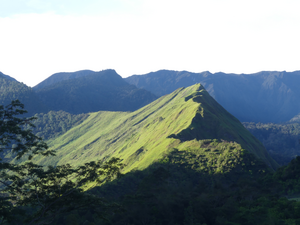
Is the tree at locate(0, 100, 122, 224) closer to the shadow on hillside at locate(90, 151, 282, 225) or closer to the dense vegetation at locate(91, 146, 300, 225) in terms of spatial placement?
the dense vegetation at locate(91, 146, 300, 225)

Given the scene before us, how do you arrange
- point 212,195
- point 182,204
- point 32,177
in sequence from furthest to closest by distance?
point 212,195, point 182,204, point 32,177

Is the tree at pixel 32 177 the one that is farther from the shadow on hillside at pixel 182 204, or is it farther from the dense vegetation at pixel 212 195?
the shadow on hillside at pixel 182 204

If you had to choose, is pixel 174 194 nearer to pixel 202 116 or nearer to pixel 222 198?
pixel 222 198

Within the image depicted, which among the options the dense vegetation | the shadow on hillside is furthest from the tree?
the shadow on hillside

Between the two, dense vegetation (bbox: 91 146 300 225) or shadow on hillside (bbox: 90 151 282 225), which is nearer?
dense vegetation (bbox: 91 146 300 225)

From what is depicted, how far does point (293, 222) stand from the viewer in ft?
180

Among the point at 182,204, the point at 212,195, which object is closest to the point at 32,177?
the point at 182,204

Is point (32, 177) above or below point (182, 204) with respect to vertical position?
above

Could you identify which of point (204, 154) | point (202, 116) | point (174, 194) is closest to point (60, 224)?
point (174, 194)

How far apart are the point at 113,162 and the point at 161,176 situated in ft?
182

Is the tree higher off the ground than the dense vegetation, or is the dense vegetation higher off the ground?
the tree

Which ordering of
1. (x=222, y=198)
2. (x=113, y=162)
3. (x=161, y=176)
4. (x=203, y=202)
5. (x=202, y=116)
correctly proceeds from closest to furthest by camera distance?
1. (x=113, y=162)
2. (x=203, y=202)
3. (x=222, y=198)
4. (x=161, y=176)
5. (x=202, y=116)

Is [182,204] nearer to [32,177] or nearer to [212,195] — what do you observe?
[212,195]

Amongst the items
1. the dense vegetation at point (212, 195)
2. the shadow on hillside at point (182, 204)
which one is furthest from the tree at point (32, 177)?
the shadow on hillside at point (182, 204)
